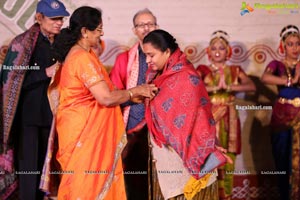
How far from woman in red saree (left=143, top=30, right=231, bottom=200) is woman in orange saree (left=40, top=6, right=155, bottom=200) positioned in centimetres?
16

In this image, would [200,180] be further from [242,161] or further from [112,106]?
[242,161]

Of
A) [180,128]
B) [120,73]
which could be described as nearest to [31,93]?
[120,73]

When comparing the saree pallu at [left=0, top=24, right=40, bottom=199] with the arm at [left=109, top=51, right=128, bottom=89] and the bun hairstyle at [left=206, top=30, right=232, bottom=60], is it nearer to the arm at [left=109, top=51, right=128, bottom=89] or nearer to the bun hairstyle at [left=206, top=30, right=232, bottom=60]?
the arm at [left=109, top=51, right=128, bottom=89]

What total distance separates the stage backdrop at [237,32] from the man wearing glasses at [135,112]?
42 centimetres

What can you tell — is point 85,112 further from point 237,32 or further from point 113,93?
point 237,32

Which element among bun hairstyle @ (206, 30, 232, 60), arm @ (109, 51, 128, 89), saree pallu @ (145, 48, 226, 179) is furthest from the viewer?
bun hairstyle @ (206, 30, 232, 60)

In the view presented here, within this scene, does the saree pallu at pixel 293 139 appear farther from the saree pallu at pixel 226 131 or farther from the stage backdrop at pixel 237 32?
the stage backdrop at pixel 237 32

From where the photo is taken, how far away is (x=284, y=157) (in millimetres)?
5898

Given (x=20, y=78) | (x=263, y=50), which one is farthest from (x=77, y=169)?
(x=263, y=50)

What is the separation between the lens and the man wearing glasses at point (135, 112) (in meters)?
5.47

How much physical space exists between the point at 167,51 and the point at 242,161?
2.09m

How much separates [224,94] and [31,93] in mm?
1613

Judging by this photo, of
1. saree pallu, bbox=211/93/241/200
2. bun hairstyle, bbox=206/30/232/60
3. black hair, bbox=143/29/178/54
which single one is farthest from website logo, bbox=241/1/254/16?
black hair, bbox=143/29/178/54

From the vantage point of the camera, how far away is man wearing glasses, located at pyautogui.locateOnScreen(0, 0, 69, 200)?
17.7ft
